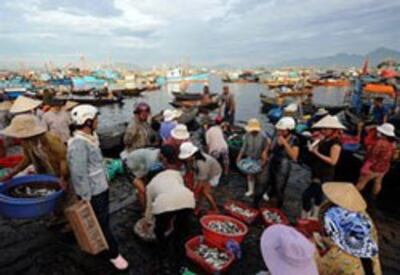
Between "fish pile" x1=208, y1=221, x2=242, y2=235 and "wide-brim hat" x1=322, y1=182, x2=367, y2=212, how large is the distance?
1890 mm

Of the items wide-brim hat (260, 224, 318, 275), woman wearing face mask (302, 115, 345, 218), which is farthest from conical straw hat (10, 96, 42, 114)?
woman wearing face mask (302, 115, 345, 218)

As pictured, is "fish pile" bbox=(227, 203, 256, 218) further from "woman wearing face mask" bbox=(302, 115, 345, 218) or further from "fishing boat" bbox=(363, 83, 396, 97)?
"fishing boat" bbox=(363, 83, 396, 97)

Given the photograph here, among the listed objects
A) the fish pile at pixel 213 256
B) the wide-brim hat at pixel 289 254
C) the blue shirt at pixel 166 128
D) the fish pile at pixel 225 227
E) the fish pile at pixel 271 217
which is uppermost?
the wide-brim hat at pixel 289 254

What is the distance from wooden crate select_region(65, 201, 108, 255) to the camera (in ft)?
9.58

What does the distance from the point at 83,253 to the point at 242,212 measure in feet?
8.80

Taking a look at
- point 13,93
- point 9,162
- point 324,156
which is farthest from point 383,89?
point 13,93

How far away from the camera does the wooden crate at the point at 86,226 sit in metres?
2.92

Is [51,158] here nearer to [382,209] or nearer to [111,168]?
[111,168]

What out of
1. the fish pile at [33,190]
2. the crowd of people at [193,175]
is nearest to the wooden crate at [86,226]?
the crowd of people at [193,175]

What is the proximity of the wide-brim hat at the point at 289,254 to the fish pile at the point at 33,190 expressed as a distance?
284 centimetres

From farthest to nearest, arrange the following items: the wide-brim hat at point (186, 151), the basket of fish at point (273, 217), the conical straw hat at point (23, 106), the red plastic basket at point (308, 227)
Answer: the conical straw hat at point (23, 106), the basket of fish at point (273, 217), the wide-brim hat at point (186, 151), the red plastic basket at point (308, 227)

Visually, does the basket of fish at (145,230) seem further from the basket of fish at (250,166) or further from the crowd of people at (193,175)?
the basket of fish at (250,166)

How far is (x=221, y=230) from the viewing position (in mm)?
3816

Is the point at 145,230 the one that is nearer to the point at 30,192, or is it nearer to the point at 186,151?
the point at 186,151
